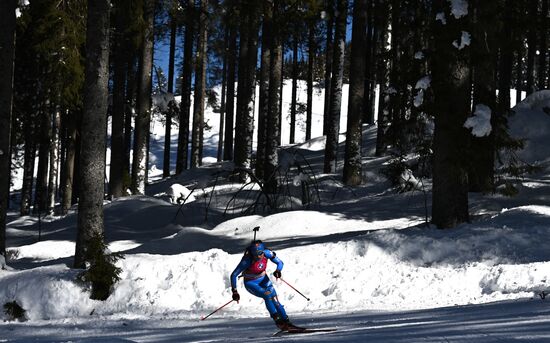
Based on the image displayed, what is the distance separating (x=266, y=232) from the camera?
43.7 ft

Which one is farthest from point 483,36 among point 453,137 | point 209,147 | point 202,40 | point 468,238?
point 209,147

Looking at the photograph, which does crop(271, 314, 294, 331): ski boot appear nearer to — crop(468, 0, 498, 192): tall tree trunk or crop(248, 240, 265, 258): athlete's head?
crop(248, 240, 265, 258): athlete's head

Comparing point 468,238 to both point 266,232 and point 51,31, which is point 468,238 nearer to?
point 266,232

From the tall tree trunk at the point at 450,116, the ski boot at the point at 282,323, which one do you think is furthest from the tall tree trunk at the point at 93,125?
the tall tree trunk at the point at 450,116

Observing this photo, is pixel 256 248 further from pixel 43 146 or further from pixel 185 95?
pixel 185 95

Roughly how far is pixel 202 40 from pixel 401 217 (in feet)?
57.1

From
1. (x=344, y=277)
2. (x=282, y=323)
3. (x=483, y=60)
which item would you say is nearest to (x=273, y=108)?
(x=483, y=60)

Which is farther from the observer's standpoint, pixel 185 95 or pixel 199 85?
pixel 199 85

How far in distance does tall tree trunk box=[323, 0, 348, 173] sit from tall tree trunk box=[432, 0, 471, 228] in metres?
8.34

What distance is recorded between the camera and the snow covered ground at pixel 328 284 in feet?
23.2

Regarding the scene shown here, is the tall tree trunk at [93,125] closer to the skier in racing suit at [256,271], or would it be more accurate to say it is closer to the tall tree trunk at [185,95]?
the skier in racing suit at [256,271]

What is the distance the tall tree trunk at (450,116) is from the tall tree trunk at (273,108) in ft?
19.2

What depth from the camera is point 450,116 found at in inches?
450

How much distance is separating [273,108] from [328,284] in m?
8.00
